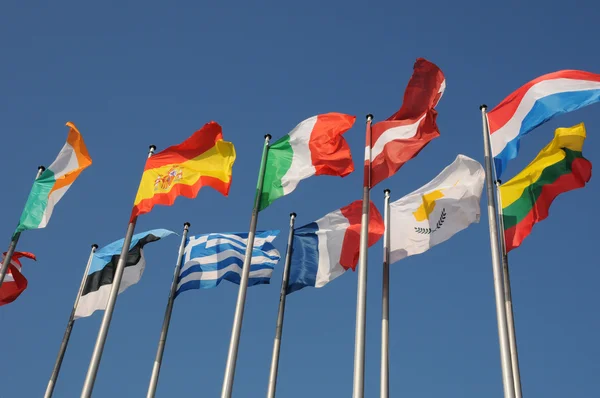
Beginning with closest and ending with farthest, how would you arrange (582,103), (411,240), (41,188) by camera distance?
(582,103), (411,240), (41,188)

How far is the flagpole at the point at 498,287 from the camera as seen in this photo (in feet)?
50.0

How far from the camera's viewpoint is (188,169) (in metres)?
22.0

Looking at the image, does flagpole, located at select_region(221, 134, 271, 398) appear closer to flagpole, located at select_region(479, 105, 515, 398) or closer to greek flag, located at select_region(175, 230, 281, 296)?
greek flag, located at select_region(175, 230, 281, 296)

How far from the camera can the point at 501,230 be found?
2002cm

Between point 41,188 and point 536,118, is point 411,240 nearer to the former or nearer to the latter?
point 536,118

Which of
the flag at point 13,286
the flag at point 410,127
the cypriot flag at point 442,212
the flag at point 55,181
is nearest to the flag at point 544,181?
the cypriot flag at point 442,212

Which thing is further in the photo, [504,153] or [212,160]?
[212,160]

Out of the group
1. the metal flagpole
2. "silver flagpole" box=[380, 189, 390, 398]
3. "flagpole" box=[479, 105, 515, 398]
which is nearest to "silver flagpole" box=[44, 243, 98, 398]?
the metal flagpole

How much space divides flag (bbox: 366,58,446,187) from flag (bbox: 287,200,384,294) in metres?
2.26

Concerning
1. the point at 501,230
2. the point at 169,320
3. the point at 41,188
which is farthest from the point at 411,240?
the point at 41,188

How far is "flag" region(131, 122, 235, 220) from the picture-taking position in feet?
70.4

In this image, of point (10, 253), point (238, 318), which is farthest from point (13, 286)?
point (238, 318)

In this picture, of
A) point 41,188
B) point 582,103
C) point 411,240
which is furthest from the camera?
point 41,188

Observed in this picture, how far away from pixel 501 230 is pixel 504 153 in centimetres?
209
